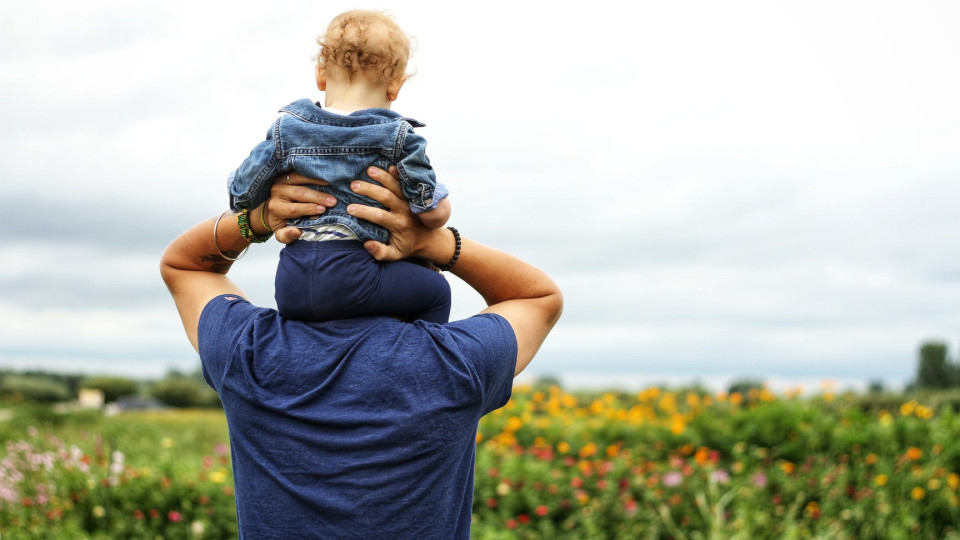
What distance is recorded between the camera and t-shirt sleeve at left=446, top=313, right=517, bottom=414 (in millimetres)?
1868

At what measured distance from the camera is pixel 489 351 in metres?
1.90

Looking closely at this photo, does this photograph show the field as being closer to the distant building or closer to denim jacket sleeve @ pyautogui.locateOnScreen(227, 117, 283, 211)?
denim jacket sleeve @ pyautogui.locateOnScreen(227, 117, 283, 211)

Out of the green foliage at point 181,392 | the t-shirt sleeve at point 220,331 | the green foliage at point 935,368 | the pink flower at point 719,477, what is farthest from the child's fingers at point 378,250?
the green foliage at point 181,392

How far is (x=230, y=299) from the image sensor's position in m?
2.07

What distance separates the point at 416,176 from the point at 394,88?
1.00ft

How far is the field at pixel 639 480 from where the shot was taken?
5406 mm

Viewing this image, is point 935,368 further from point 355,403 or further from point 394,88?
point 355,403

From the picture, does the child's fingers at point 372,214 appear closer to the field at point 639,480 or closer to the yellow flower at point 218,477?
the field at point 639,480

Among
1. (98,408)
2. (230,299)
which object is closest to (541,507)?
(230,299)

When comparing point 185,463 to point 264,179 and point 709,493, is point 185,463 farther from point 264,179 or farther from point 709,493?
point 264,179

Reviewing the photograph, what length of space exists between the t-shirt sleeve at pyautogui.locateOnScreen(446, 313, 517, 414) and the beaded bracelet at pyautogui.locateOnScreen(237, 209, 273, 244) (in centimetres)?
56

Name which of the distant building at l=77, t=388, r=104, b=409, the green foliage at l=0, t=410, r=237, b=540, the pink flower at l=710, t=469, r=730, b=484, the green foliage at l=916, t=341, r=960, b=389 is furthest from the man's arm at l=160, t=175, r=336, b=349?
the green foliage at l=916, t=341, r=960, b=389

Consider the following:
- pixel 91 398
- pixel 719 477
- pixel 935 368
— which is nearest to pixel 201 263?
pixel 719 477

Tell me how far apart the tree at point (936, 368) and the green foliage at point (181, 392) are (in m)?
12.0
